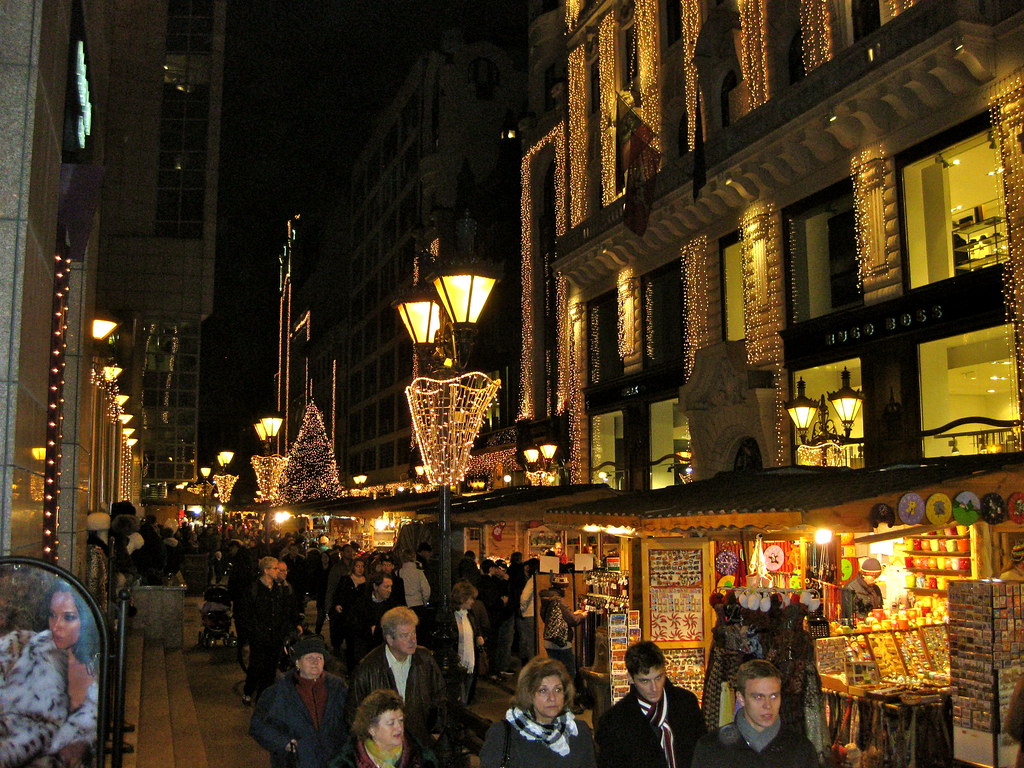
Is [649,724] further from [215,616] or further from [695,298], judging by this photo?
[695,298]

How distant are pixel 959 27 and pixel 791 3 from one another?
672 centimetres

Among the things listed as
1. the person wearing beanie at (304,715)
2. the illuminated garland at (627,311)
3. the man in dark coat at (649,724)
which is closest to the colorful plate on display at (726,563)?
the man in dark coat at (649,724)

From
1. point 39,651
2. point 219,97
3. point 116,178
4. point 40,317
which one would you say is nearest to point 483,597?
point 116,178

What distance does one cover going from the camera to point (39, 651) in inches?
175

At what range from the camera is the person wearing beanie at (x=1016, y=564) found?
12242 millimetres

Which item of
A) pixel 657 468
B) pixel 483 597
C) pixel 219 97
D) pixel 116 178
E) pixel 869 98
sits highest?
pixel 219 97

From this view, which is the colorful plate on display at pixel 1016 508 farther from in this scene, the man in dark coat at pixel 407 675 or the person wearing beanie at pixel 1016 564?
the man in dark coat at pixel 407 675

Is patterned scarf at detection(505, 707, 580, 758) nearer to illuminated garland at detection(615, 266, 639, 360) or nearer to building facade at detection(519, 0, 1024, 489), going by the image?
building facade at detection(519, 0, 1024, 489)

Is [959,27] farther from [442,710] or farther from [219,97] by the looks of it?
[219,97]

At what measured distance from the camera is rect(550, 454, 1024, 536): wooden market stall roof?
1091cm

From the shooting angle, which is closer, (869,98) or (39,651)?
(39,651)

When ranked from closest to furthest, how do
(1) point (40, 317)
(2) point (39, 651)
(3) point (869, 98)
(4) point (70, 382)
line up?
(2) point (39, 651) → (1) point (40, 317) → (4) point (70, 382) → (3) point (869, 98)

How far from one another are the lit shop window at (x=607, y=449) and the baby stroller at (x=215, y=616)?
1353 cm

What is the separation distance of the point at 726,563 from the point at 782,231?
1125 cm
